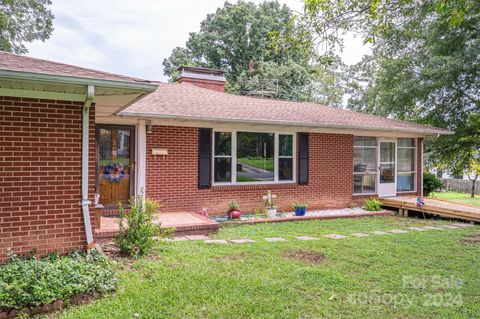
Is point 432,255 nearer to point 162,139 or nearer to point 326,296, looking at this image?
point 326,296

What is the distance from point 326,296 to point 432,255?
2921mm

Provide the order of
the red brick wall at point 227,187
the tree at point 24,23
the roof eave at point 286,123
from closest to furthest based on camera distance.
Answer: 1. the roof eave at point 286,123
2. the red brick wall at point 227,187
3. the tree at point 24,23

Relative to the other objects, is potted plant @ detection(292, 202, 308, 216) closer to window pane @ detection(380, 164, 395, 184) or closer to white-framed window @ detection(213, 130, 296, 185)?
white-framed window @ detection(213, 130, 296, 185)

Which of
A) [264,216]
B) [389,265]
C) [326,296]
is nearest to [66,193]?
[326,296]

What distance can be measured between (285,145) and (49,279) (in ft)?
24.9

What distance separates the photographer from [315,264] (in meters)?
5.38

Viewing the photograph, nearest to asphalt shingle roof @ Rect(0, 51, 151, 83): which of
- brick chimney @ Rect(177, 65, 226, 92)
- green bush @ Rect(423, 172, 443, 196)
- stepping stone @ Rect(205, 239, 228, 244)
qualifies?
stepping stone @ Rect(205, 239, 228, 244)

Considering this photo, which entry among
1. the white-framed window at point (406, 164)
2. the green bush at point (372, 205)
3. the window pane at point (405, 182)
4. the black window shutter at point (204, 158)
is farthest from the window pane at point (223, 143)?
the window pane at point (405, 182)

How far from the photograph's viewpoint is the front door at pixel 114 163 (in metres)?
8.38

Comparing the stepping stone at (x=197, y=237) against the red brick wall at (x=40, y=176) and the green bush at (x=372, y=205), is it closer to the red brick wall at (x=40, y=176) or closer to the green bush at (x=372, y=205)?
the red brick wall at (x=40, y=176)

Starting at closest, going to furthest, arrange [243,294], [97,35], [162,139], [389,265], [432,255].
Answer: [243,294], [389,265], [432,255], [162,139], [97,35]

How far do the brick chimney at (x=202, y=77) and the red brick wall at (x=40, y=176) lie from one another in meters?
9.13

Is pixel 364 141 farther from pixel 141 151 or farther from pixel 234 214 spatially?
pixel 141 151

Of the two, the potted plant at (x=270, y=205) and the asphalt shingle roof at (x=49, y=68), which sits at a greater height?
the asphalt shingle roof at (x=49, y=68)
